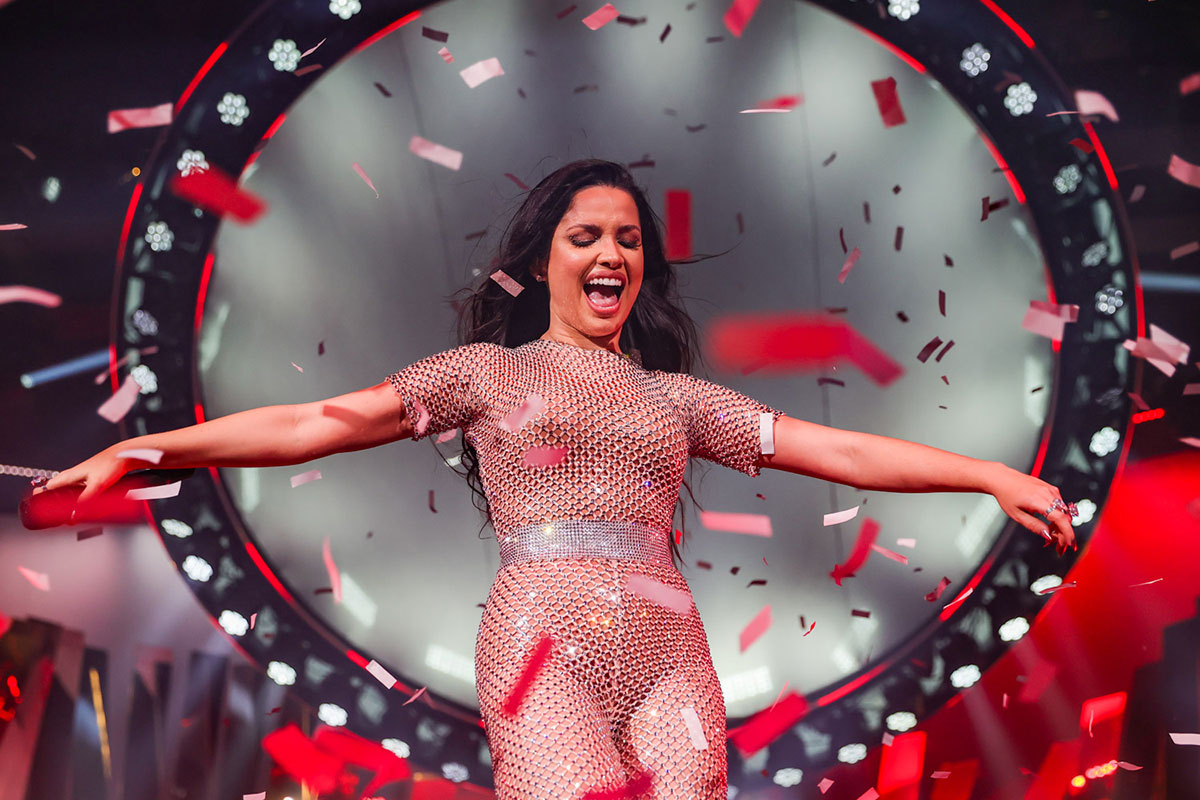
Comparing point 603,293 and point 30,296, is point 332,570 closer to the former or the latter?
point 30,296

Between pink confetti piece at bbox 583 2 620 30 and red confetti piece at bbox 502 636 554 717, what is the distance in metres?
1.50

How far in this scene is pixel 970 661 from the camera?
2410mm

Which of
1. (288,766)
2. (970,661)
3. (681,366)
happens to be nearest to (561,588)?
(681,366)

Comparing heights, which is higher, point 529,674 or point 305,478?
Result: point 305,478

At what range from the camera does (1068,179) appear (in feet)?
7.76

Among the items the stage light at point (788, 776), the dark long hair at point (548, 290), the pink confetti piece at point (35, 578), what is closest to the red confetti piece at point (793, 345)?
the dark long hair at point (548, 290)

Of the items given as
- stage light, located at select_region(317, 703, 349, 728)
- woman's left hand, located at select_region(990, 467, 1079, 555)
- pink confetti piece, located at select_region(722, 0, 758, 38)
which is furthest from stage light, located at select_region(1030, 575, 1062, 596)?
stage light, located at select_region(317, 703, 349, 728)

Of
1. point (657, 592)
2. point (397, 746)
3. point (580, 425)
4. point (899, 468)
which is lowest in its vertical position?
point (397, 746)

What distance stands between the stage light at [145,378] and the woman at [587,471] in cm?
79

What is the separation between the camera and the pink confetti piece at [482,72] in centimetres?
243

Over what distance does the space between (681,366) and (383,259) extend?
0.75 meters

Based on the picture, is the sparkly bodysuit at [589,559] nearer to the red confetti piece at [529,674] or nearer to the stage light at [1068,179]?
the red confetti piece at [529,674]

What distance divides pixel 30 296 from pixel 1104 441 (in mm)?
2334

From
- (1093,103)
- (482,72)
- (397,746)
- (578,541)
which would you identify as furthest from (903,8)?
(397,746)
